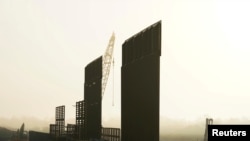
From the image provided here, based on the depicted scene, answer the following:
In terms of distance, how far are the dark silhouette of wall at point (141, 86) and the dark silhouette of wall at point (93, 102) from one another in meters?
29.5

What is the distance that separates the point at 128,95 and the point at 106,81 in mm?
107833

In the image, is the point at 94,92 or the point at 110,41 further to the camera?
the point at 110,41

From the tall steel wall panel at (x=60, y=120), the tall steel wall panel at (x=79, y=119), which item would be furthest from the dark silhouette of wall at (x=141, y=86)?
the tall steel wall panel at (x=60, y=120)

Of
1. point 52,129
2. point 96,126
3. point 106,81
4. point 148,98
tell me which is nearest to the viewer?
point 148,98

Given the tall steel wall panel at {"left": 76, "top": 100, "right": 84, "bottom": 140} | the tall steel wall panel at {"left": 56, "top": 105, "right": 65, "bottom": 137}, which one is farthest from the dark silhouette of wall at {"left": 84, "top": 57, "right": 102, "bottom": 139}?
the tall steel wall panel at {"left": 56, "top": 105, "right": 65, "bottom": 137}

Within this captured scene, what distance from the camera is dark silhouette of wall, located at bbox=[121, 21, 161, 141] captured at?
41125mm

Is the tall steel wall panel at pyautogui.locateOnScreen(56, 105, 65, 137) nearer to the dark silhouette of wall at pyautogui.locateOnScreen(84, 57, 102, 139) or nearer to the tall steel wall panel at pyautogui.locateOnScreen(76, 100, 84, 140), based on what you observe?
the tall steel wall panel at pyautogui.locateOnScreen(76, 100, 84, 140)

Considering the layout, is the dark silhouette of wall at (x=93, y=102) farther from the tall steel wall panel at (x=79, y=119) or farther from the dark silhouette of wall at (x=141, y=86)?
the dark silhouette of wall at (x=141, y=86)

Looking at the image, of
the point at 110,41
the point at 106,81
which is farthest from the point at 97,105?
the point at 110,41

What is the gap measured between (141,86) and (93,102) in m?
38.1

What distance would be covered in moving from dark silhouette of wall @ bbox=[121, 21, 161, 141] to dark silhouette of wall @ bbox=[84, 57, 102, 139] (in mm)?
29475

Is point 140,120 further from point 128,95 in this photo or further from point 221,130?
point 221,130

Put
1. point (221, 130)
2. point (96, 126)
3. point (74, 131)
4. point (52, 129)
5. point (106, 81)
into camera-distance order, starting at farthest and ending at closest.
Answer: point (106, 81) < point (52, 129) < point (74, 131) < point (96, 126) < point (221, 130)

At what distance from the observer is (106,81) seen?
155000mm
